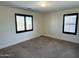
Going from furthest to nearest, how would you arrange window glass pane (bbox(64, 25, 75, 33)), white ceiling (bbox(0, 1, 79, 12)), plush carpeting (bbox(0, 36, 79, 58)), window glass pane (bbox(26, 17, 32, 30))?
window glass pane (bbox(26, 17, 32, 30)) < window glass pane (bbox(64, 25, 75, 33)) < white ceiling (bbox(0, 1, 79, 12)) < plush carpeting (bbox(0, 36, 79, 58))

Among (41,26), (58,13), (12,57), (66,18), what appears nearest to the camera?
(12,57)

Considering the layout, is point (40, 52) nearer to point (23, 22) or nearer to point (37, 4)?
point (37, 4)

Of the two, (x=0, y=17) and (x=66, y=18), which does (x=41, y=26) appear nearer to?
(x=66, y=18)

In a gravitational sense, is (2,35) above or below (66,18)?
below

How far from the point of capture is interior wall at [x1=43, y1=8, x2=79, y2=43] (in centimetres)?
Result: 431

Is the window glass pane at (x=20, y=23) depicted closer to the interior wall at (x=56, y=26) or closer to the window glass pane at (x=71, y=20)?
the interior wall at (x=56, y=26)

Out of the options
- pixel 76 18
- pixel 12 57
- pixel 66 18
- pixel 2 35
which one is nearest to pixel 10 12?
pixel 2 35

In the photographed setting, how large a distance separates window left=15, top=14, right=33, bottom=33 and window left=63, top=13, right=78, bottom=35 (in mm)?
2512

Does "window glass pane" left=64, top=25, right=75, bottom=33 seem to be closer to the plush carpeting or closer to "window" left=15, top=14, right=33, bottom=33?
the plush carpeting

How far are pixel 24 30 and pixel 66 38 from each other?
3031 mm

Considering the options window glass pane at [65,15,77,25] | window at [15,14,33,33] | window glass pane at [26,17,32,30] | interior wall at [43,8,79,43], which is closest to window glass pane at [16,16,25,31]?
window at [15,14,33,33]

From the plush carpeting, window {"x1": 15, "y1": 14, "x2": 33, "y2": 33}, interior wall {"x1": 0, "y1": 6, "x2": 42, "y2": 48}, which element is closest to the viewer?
the plush carpeting

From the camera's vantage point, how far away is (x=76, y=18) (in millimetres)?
4039

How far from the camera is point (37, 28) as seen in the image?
5723 mm
